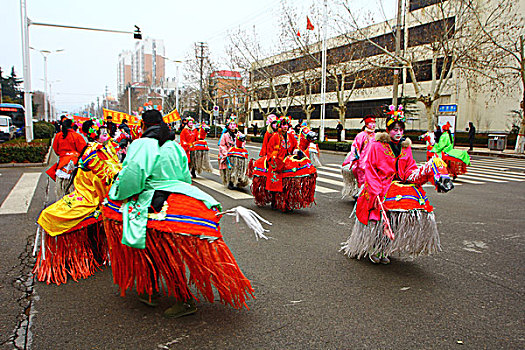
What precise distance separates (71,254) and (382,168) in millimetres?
3666

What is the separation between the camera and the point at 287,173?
7.92 metres

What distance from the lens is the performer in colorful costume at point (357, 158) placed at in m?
8.15

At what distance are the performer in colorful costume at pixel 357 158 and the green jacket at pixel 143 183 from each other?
15.6ft

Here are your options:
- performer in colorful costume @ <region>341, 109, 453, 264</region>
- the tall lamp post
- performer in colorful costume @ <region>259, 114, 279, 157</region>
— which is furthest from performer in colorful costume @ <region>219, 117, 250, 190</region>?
the tall lamp post

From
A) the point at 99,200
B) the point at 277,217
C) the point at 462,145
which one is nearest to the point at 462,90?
the point at 462,145

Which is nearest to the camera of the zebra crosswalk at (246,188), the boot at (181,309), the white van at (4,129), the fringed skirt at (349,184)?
the boot at (181,309)

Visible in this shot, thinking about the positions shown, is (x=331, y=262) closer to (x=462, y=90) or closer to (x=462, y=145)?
(x=462, y=145)

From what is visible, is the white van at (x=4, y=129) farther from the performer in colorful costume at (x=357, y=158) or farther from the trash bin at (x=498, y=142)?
the trash bin at (x=498, y=142)

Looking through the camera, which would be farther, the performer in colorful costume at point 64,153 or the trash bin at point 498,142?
the trash bin at point 498,142

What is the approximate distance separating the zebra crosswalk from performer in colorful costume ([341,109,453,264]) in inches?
194

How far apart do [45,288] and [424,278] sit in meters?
4.05

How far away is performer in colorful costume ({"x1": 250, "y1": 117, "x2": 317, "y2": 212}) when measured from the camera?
7883 mm

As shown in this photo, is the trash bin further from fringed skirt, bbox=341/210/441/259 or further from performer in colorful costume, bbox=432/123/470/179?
fringed skirt, bbox=341/210/441/259

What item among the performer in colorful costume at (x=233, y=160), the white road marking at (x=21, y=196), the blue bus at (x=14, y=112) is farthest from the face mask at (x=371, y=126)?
the blue bus at (x=14, y=112)
